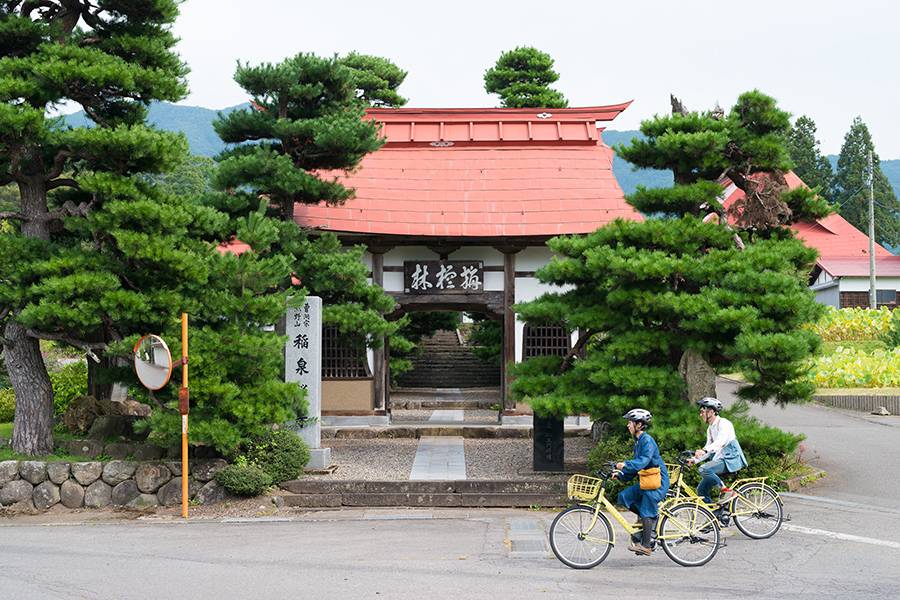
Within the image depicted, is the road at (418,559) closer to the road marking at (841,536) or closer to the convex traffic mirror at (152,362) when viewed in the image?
the road marking at (841,536)

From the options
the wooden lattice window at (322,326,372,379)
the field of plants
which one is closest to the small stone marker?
the wooden lattice window at (322,326,372,379)


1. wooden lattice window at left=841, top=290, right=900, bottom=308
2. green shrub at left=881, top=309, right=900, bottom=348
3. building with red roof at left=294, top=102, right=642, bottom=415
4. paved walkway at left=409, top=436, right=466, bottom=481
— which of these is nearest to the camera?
paved walkway at left=409, top=436, right=466, bottom=481

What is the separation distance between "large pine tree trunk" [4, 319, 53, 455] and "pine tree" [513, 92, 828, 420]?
7.06 m

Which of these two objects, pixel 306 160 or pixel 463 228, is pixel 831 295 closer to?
pixel 463 228

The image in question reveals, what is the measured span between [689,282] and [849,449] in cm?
594

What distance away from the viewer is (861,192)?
162 ft

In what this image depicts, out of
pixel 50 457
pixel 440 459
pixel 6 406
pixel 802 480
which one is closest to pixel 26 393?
pixel 50 457

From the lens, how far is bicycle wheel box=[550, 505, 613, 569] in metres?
8.45

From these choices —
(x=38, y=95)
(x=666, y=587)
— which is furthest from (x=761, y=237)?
(x=38, y=95)

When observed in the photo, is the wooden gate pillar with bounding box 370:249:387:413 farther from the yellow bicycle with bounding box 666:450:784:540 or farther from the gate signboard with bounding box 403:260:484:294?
the yellow bicycle with bounding box 666:450:784:540

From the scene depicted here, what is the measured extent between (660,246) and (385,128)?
1032 centimetres

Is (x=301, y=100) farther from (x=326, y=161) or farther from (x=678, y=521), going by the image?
(x=678, y=521)

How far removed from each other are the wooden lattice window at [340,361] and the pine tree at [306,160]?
8.64ft

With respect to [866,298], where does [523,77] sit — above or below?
above
